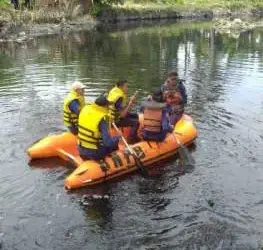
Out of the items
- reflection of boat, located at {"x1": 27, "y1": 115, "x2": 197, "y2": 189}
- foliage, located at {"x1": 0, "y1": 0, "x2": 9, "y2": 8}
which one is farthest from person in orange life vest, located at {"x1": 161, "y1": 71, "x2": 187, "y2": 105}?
foliage, located at {"x1": 0, "y1": 0, "x2": 9, "y2": 8}

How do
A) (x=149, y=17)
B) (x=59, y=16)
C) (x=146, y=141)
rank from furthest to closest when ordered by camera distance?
(x=149, y=17) → (x=59, y=16) → (x=146, y=141)

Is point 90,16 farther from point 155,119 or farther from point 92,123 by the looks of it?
point 92,123

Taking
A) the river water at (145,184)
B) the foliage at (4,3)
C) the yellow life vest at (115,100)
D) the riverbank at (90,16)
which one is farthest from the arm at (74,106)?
the foliage at (4,3)

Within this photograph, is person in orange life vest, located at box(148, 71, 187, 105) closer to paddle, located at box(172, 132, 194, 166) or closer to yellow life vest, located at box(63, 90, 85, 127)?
paddle, located at box(172, 132, 194, 166)

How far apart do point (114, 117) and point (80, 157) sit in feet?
5.58

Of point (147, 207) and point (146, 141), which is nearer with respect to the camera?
point (147, 207)

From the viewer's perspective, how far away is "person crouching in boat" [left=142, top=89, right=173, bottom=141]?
1121cm

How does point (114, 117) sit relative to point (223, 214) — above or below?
above

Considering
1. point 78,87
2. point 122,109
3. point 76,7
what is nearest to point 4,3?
point 76,7

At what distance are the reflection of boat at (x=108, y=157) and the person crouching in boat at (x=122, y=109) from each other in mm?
346

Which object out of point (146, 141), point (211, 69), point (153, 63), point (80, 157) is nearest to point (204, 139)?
point (146, 141)

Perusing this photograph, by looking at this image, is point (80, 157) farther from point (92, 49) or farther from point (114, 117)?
point (92, 49)

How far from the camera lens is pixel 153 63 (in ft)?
86.4

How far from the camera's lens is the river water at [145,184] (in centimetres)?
823
